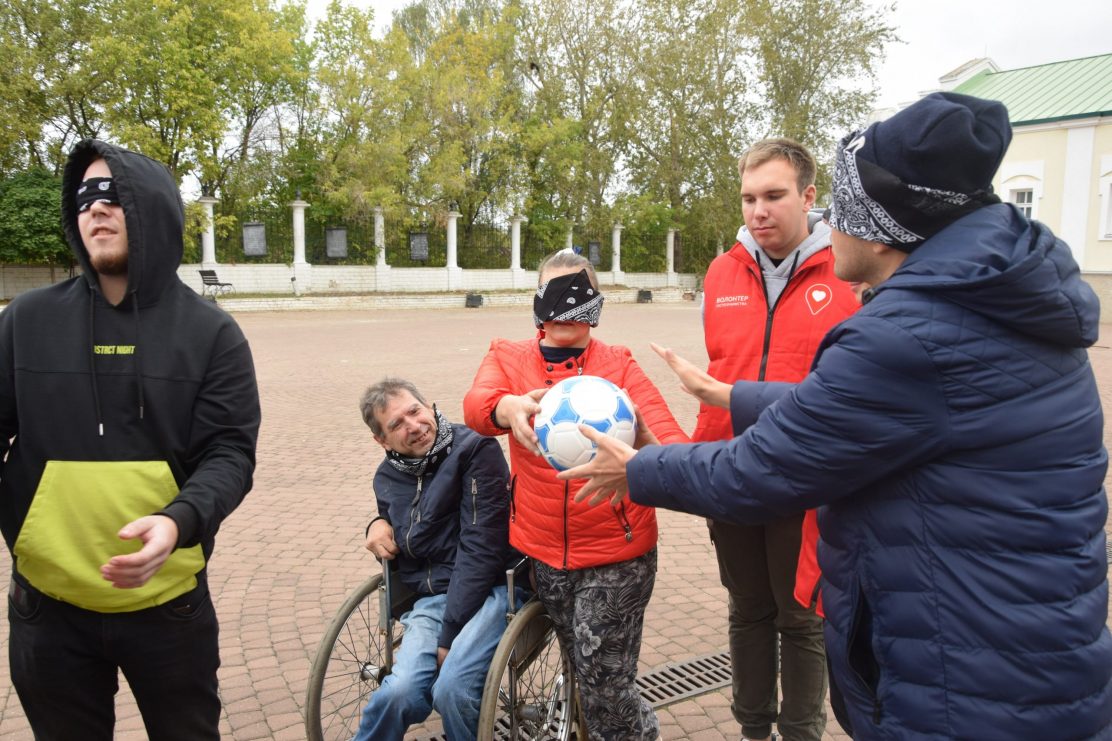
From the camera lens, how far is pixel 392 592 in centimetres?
318

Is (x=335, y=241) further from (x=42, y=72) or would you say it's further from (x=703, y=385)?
(x=703, y=385)

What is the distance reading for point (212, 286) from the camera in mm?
26938

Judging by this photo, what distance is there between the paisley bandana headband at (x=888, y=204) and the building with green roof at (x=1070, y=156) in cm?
3097

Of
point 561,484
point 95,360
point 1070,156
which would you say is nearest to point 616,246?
point 1070,156

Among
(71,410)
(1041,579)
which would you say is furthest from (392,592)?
(1041,579)

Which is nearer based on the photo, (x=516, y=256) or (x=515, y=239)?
(x=515, y=239)

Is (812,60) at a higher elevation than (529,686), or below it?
higher

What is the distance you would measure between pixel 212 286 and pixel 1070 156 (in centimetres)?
3097

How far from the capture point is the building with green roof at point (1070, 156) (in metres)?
27.9

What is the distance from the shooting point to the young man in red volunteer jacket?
282 centimetres

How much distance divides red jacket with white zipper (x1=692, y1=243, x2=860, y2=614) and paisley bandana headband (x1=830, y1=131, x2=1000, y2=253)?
1001mm

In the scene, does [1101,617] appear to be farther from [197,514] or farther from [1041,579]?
[197,514]

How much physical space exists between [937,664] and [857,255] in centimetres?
92

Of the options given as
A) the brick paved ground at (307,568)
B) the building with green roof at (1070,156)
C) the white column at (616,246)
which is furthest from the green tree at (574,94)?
the brick paved ground at (307,568)
